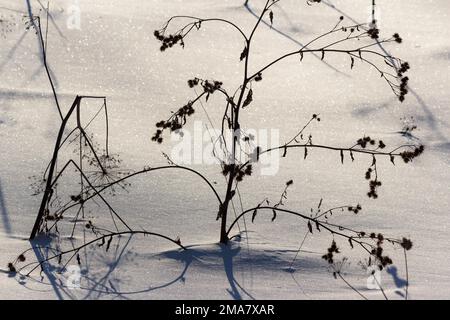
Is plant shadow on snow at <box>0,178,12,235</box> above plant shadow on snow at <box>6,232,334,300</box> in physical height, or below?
above

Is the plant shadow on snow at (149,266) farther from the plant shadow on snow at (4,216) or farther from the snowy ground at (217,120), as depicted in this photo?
the plant shadow on snow at (4,216)

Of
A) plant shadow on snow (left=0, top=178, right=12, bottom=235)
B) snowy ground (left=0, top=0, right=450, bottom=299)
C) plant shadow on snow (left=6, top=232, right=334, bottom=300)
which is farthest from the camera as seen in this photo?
plant shadow on snow (left=0, top=178, right=12, bottom=235)

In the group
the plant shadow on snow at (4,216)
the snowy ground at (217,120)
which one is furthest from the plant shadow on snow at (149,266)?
the plant shadow on snow at (4,216)

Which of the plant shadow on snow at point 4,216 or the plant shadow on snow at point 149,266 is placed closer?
the plant shadow on snow at point 149,266

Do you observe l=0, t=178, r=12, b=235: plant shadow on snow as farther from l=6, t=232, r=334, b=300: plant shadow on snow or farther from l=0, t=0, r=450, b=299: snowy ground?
l=6, t=232, r=334, b=300: plant shadow on snow

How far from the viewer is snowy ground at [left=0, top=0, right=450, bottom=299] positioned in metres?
3.15

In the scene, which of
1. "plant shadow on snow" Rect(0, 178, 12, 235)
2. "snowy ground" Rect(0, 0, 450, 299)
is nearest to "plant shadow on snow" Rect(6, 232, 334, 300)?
"snowy ground" Rect(0, 0, 450, 299)

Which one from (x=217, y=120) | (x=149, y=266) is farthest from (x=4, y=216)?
(x=217, y=120)

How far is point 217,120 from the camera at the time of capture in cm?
490

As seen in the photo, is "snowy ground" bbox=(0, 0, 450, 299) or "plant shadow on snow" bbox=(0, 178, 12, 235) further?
"plant shadow on snow" bbox=(0, 178, 12, 235)

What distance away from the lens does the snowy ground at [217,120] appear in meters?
3.15
